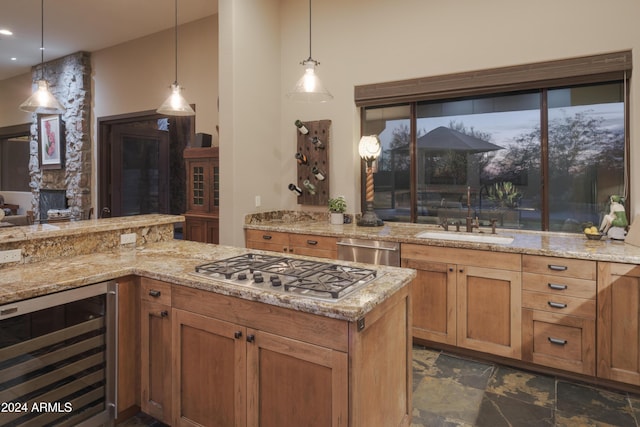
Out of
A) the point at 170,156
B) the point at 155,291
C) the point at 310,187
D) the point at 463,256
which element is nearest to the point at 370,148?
the point at 310,187

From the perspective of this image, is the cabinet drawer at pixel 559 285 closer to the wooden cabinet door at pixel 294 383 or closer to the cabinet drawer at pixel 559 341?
the cabinet drawer at pixel 559 341

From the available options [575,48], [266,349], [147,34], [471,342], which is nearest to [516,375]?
[471,342]

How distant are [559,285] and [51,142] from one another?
7.41m

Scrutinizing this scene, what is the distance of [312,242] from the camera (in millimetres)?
3568

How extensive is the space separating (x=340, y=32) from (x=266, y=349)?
3539 millimetres

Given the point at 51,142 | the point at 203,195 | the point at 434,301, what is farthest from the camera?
the point at 51,142

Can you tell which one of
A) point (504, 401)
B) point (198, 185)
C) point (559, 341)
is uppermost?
point (198, 185)

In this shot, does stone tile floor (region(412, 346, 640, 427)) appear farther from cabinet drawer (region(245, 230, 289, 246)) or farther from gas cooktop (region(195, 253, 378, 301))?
cabinet drawer (region(245, 230, 289, 246))

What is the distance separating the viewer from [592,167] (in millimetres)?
3145

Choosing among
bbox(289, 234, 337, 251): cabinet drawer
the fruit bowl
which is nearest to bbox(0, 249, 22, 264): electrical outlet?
bbox(289, 234, 337, 251): cabinet drawer

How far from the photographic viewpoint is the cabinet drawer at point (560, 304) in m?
2.47

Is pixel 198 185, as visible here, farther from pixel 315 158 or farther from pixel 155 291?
pixel 155 291

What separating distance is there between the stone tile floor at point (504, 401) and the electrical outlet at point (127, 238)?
1.08 metres

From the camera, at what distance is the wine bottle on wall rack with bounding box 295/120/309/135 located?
4164 millimetres
